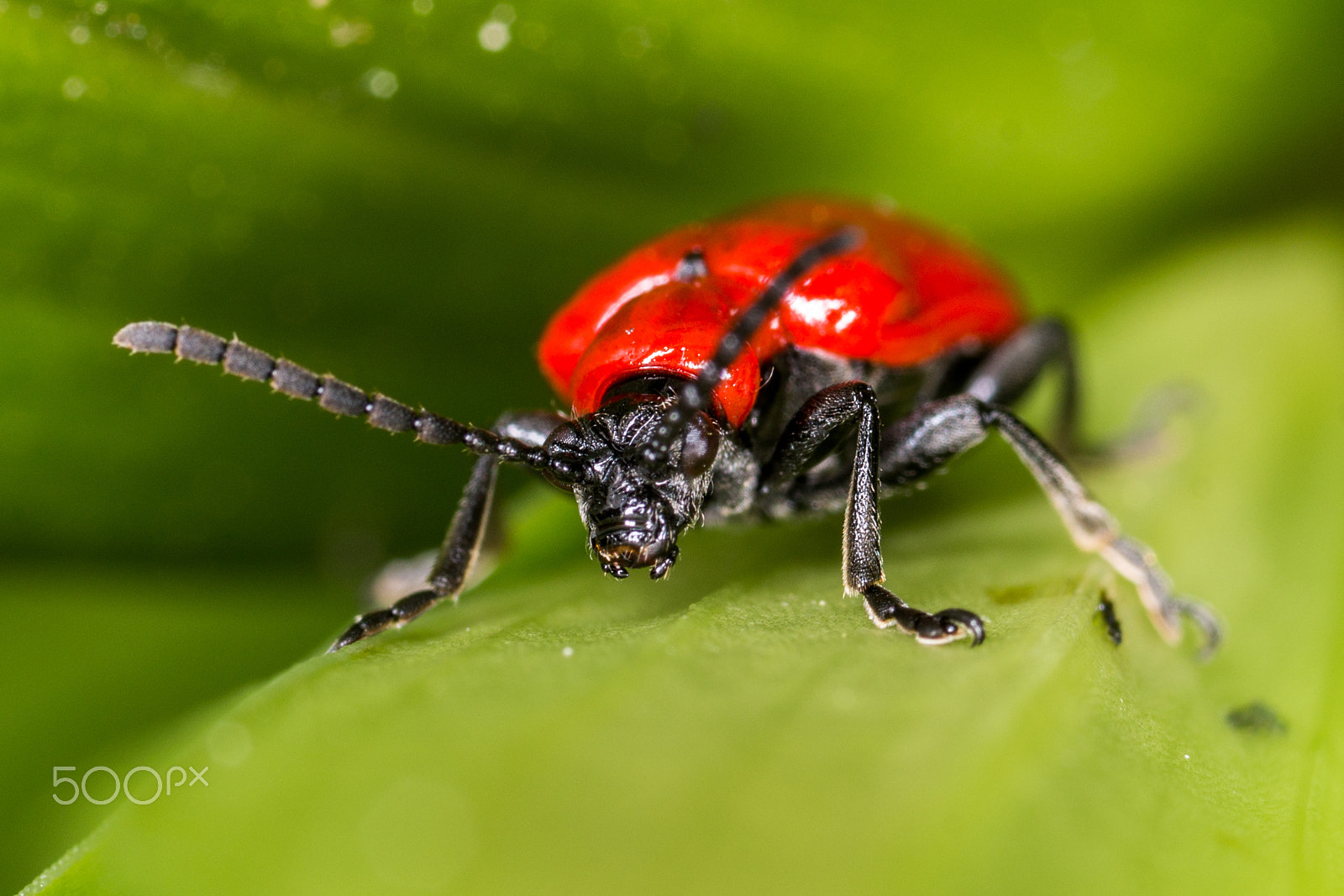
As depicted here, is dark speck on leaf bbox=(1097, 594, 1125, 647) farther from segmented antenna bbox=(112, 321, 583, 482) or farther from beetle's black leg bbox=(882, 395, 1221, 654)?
segmented antenna bbox=(112, 321, 583, 482)

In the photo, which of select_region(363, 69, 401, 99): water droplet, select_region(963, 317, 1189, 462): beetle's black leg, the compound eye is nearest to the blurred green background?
select_region(363, 69, 401, 99): water droplet

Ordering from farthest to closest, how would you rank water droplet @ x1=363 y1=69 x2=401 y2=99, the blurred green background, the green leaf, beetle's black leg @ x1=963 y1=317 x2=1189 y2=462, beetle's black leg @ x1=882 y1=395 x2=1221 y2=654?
beetle's black leg @ x1=963 y1=317 x2=1189 y2=462 < water droplet @ x1=363 y1=69 x2=401 y2=99 < the blurred green background < beetle's black leg @ x1=882 y1=395 x2=1221 y2=654 < the green leaf

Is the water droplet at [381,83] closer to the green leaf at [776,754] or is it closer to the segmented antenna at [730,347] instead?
the segmented antenna at [730,347]

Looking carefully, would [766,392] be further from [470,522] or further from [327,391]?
[327,391]

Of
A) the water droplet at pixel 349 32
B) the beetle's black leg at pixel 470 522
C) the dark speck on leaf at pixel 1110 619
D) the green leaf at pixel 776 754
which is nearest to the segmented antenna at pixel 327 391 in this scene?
the beetle's black leg at pixel 470 522

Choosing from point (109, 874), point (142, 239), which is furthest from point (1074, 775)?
point (142, 239)

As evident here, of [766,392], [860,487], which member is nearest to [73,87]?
[766,392]
